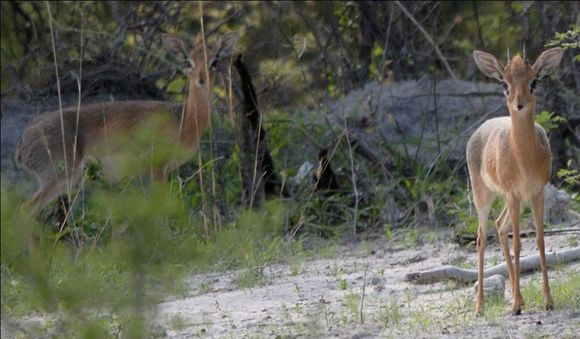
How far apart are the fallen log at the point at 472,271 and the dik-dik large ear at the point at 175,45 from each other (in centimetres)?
376

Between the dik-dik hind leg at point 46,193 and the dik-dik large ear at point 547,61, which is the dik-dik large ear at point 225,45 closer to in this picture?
the dik-dik hind leg at point 46,193

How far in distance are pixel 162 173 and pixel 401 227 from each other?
2.19 metres

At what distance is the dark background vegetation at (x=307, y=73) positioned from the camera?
9.62 metres

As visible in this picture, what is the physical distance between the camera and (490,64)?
622cm

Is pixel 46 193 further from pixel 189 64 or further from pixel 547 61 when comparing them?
pixel 547 61

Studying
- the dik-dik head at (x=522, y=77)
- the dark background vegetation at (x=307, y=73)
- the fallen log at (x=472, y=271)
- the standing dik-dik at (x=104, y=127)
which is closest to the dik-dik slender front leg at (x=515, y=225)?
the dik-dik head at (x=522, y=77)

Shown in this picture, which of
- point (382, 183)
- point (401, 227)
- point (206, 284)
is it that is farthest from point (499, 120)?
point (382, 183)

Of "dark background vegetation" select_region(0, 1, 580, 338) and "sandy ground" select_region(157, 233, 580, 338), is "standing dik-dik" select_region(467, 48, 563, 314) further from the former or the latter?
"dark background vegetation" select_region(0, 1, 580, 338)

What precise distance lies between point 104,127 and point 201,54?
100cm

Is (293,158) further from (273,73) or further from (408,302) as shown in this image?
(408,302)

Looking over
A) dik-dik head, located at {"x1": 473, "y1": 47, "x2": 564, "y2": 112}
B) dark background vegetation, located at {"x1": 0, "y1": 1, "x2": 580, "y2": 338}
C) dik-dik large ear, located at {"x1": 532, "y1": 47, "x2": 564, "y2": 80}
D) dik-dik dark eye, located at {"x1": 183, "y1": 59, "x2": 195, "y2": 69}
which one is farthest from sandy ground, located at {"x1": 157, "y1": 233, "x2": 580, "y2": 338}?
dik-dik dark eye, located at {"x1": 183, "y1": 59, "x2": 195, "y2": 69}

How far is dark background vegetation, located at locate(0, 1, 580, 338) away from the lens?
962cm

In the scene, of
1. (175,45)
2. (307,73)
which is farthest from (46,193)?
(307,73)

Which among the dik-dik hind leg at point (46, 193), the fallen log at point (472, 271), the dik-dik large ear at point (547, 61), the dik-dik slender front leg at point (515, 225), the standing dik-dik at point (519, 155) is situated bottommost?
the fallen log at point (472, 271)
